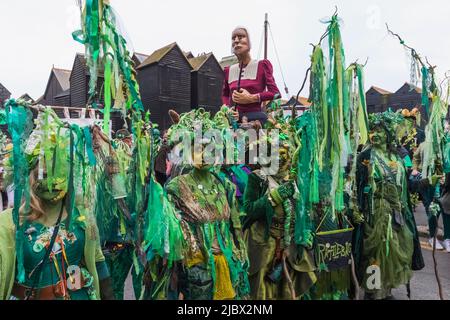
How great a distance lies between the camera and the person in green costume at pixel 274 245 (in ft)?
8.95

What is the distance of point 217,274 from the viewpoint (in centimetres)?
236

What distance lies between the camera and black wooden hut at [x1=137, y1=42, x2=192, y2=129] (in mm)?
8219

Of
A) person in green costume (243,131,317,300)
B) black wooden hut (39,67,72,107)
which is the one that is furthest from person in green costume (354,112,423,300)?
black wooden hut (39,67,72,107)

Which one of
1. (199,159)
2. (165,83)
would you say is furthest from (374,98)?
(199,159)

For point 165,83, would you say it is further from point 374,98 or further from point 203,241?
point 203,241

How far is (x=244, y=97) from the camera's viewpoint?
3.65 m

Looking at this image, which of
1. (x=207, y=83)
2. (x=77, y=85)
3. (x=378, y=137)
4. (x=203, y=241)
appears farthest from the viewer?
(x=77, y=85)

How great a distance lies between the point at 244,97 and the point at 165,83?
16.9ft

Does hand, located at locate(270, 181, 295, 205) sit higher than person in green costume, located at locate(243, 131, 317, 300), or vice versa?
hand, located at locate(270, 181, 295, 205)

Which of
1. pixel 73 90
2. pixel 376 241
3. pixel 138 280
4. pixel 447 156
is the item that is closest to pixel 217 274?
pixel 138 280

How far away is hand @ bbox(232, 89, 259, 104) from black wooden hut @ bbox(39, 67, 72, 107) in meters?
9.34

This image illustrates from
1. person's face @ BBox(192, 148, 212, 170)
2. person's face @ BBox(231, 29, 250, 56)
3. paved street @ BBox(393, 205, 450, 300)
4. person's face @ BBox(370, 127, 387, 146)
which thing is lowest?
paved street @ BBox(393, 205, 450, 300)

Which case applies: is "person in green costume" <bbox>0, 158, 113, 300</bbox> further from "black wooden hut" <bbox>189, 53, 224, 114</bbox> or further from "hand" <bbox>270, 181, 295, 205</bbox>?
"black wooden hut" <bbox>189, 53, 224, 114</bbox>
